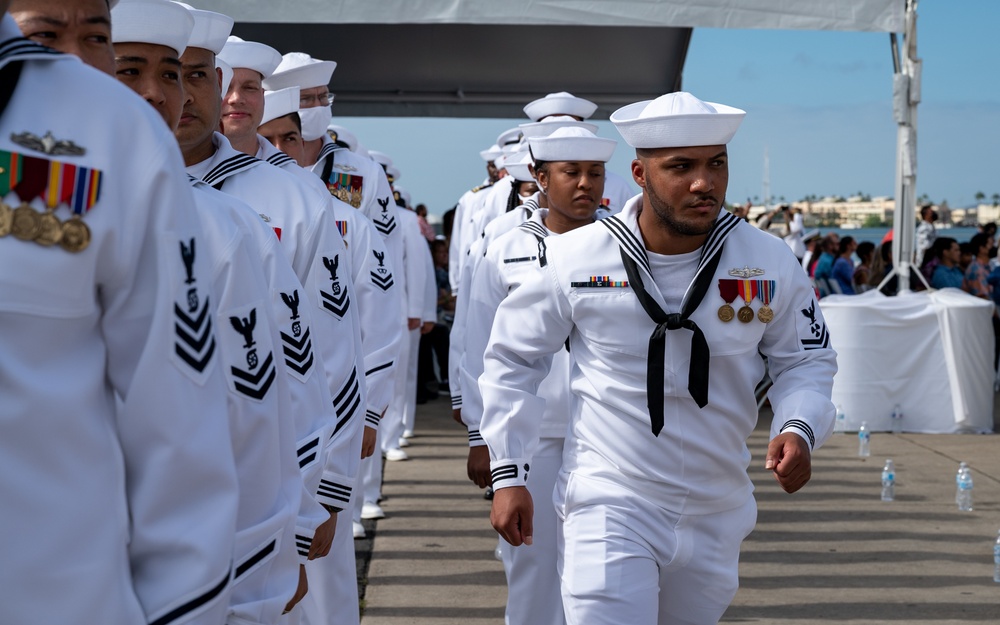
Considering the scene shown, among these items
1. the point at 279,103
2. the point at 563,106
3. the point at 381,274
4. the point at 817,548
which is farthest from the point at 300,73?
the point at 817,548

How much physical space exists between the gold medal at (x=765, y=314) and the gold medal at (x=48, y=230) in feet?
8.91

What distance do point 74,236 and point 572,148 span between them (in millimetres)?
4811

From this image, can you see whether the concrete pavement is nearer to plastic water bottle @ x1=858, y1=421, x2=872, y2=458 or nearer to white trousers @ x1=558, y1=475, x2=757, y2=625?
plastic water bottle @ x1=858, y1=421, x2=872, y2=458

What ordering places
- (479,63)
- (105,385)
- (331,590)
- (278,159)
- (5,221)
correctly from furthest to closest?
1. (479,63)
2. (331,590)
3. (278,159)
4. (105,385)
5. (5,221)

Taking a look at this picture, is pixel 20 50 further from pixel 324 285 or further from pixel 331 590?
pixel 331 590

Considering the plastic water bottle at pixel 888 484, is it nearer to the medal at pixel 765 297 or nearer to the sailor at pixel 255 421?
the medal at pixel 765 297

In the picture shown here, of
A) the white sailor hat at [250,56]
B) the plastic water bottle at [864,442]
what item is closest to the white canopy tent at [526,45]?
the plastic water bottle at [864,442]

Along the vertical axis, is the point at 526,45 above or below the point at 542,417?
above

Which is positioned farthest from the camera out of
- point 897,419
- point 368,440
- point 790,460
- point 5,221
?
point 897,419

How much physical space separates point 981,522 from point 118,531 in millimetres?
7812

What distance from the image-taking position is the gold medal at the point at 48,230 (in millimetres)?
1704

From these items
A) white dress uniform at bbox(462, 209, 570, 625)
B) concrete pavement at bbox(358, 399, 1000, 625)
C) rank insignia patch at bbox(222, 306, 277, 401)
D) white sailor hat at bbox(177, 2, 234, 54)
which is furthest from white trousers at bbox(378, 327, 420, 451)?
rank insignia patch at bbox(222, 306, 277, 401)

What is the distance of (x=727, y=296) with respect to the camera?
13.4ft

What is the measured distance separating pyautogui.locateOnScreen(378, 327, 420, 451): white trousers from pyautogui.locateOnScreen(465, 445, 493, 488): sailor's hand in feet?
15.3
